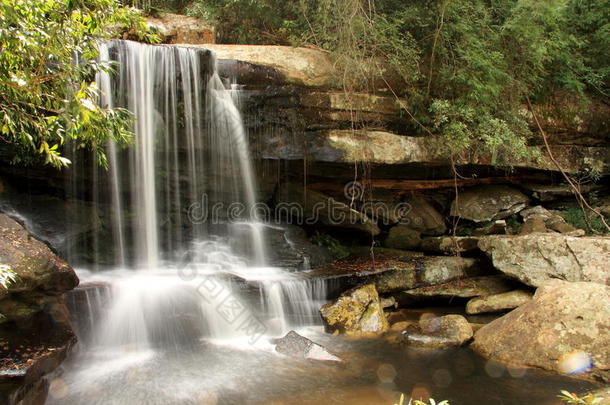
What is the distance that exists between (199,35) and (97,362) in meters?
7.93

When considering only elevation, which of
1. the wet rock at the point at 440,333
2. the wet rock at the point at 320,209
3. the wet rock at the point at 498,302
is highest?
the wet rock at the point at 320,209

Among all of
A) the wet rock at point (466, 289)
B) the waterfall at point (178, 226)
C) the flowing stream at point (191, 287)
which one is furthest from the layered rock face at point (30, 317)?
the wet rock at point (466, 289)

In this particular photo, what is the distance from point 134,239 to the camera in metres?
8.52

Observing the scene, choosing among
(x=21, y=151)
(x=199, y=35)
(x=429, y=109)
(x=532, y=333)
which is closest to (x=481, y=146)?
(x=429, y=109)

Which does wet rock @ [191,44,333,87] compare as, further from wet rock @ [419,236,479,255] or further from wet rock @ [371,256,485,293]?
wet rock @ [419,236,479,255]

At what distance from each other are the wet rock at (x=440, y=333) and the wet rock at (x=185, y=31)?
27.0ft

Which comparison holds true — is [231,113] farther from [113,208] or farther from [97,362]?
[97,362]

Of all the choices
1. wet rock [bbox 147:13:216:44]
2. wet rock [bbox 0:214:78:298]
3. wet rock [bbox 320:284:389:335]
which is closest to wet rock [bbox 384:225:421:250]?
wet rock [bbox 320:284:389:335]

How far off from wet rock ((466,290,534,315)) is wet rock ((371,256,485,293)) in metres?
0.87

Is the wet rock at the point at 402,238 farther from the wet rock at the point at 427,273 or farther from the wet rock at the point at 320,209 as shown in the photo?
the wet rock at the point at 427,273

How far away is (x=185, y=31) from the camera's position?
10.5 meters

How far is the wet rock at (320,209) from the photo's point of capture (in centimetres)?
998

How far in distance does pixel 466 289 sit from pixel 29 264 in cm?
719

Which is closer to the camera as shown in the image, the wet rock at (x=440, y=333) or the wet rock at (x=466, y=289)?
the wet rock at (x=440, y=333)
